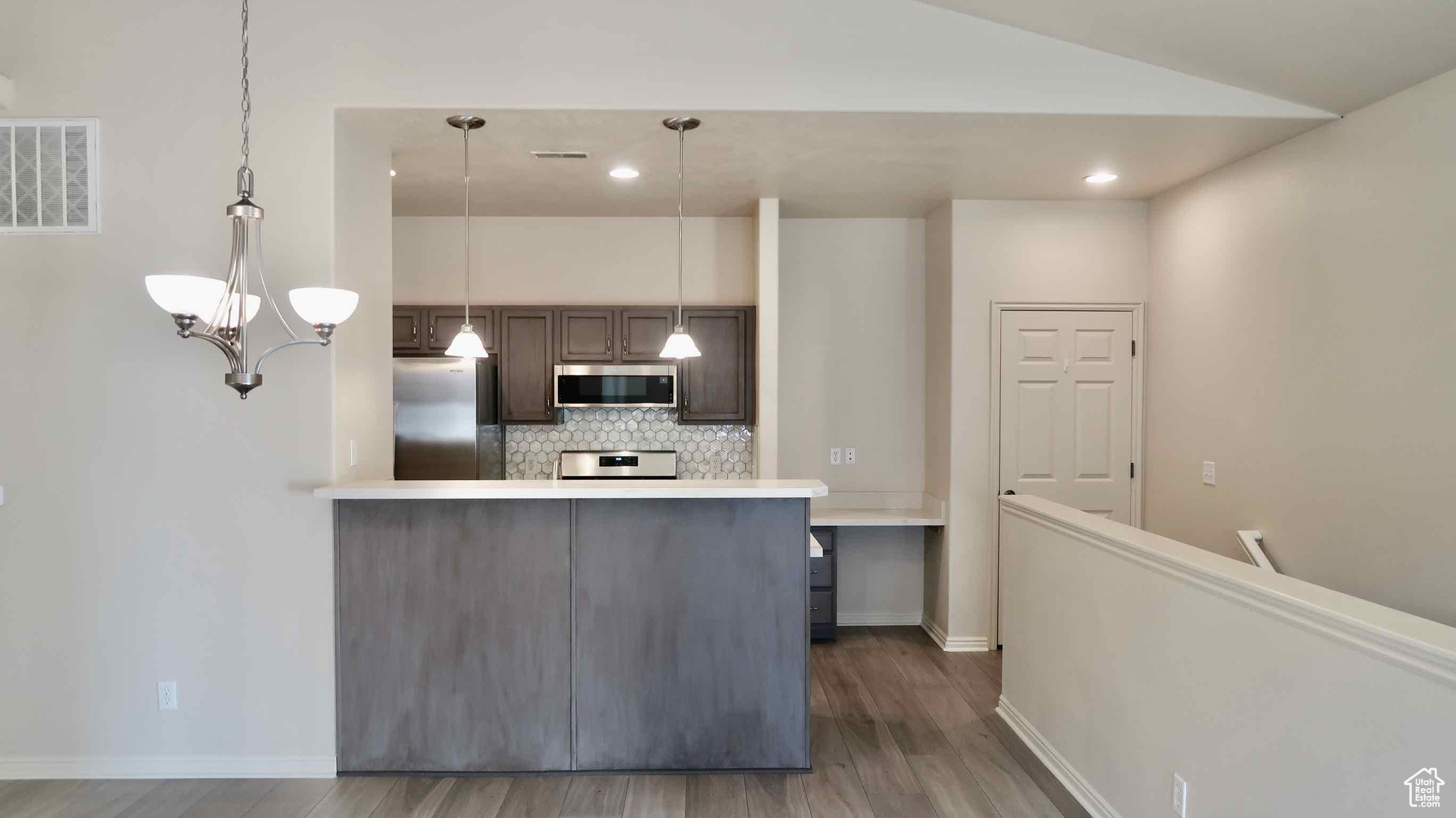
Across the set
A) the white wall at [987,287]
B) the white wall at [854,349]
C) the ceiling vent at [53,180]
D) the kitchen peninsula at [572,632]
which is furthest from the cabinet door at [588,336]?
the ceiling vent at [53,180]

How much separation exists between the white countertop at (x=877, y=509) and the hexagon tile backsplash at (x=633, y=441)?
54cm

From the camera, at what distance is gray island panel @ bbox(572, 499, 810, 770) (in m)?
2.98

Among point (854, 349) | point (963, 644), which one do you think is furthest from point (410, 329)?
point (963, 644)

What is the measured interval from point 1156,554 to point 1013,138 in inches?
72.5

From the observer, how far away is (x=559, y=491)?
9.40 ft

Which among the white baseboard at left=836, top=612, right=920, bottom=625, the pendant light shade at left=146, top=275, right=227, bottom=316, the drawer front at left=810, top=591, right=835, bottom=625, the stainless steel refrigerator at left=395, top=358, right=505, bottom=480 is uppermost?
the pendant light shade at left=146, top=275, right=227, bottom=316

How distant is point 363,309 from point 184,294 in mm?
1026

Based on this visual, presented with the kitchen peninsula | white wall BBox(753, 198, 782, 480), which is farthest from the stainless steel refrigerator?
white wall BBox(753, 198, 782, 480)

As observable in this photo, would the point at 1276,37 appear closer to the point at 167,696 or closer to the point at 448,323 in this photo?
the point at 448,323

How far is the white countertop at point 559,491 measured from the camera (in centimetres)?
282

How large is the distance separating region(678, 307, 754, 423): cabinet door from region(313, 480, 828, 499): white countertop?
173cm

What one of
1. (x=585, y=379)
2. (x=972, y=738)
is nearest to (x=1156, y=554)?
(x=972, y=738)

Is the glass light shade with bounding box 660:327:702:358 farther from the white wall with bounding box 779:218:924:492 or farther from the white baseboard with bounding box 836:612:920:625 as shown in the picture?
the white baseboard with bounding box 836:612:920:625

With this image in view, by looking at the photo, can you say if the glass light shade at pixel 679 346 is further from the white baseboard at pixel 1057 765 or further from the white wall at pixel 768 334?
the white baseboard at pixel 1057 765
